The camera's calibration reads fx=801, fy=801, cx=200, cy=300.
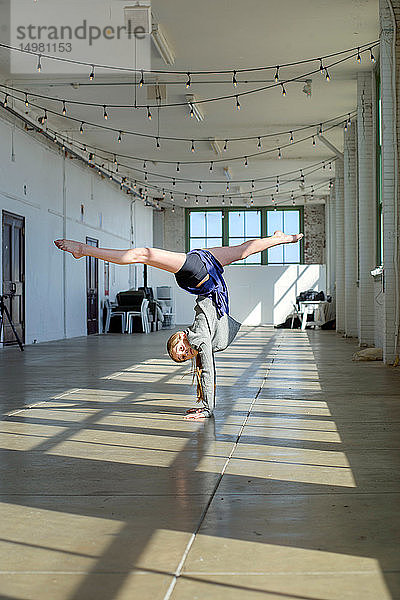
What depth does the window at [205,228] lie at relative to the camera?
27875 mm

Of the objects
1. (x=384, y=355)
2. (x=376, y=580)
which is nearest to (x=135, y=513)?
(x=376, y=580)

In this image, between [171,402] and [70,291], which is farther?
[70,291]

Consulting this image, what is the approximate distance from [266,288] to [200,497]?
2418 centimetres

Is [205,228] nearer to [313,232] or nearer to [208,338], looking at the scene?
[313,232]

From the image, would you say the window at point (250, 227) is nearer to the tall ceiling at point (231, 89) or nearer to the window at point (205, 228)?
the window at point (205, 228)

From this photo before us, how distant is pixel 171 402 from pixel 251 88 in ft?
28.3

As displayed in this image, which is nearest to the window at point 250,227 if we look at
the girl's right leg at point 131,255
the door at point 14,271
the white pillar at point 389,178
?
the door at point 14,271

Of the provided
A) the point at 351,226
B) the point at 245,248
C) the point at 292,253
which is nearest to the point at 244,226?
the point at 292,253

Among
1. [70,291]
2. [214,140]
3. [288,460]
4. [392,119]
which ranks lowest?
[288,460]

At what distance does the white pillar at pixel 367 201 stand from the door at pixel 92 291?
27.7 ft

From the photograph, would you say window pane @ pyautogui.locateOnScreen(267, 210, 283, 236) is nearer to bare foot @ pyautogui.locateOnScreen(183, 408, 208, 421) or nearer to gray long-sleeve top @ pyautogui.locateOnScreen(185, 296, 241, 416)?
gray long-sleeve top @ pyautogui.locateOnScreen(185, 296, 241, 416)

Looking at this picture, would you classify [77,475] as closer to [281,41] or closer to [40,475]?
[40,475]

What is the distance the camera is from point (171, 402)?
6047 millimetres

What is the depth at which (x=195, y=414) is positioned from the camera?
202 inches
